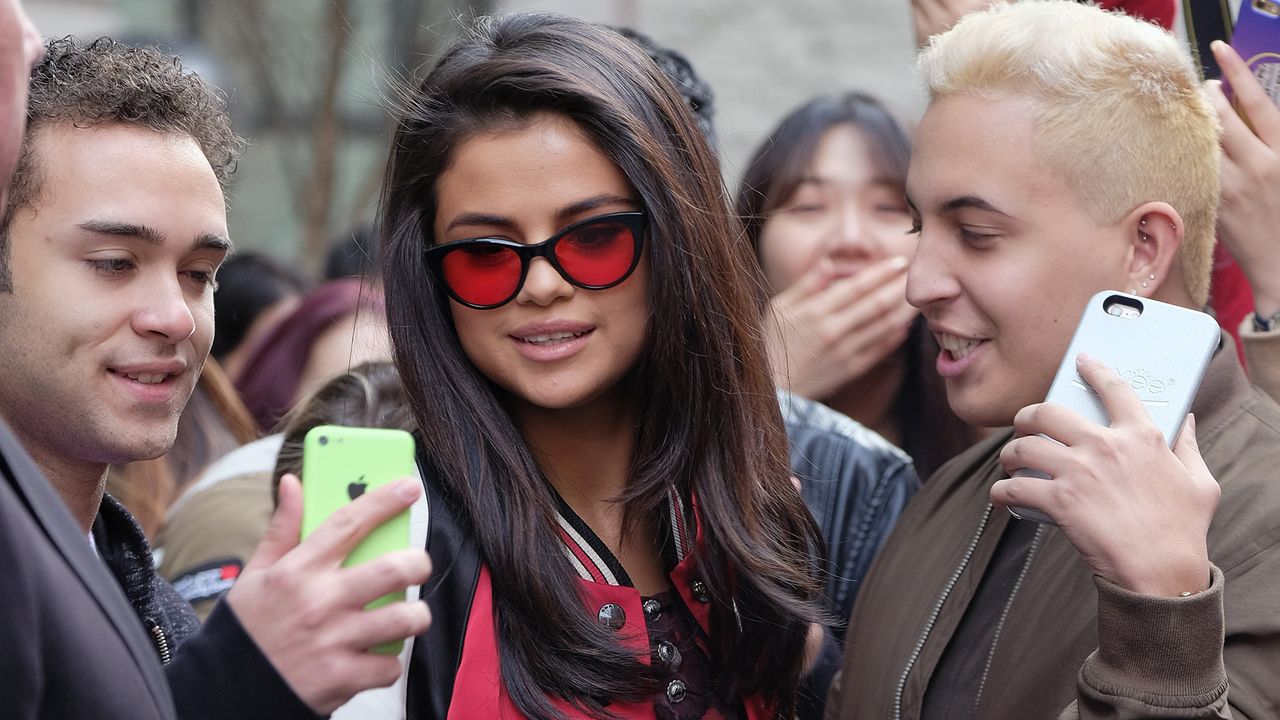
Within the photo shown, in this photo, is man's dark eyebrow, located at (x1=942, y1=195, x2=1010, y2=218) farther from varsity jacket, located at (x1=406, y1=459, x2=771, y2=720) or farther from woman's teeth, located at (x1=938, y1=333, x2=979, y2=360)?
varsity jacket, located at (x1=406, y1=459, x2=771, y2=720)

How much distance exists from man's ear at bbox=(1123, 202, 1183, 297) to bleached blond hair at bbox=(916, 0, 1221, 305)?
25 millimetres

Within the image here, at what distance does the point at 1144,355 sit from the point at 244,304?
4.34m

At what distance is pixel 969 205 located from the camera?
7.66ft

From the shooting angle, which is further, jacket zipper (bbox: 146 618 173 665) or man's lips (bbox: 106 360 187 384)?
jacket zipper (bbox: 146 618 173 665)

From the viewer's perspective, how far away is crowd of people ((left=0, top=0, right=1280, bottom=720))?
193cm

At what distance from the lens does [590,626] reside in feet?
6.79

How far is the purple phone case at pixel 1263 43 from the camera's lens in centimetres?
254

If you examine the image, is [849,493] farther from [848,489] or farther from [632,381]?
[632,381]

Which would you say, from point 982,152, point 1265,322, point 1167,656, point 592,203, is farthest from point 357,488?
point 1265,322

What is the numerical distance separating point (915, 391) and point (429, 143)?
195 centimetres

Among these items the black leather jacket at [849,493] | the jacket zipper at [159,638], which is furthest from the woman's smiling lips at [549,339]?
the black leather jacket at [849,493]

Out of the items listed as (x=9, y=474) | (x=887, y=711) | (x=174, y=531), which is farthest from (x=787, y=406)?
(x=9, y=474)

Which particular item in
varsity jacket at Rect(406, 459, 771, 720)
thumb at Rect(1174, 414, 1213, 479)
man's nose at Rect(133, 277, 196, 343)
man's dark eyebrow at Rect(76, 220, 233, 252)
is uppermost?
man's dark eyebrow at Rect(76, 220, 233, 252)

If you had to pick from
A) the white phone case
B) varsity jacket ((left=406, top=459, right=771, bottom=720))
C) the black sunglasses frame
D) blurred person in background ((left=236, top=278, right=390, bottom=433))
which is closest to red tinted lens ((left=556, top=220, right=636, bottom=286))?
the black sunglasses frame
